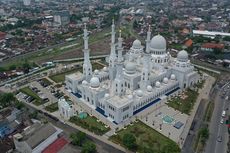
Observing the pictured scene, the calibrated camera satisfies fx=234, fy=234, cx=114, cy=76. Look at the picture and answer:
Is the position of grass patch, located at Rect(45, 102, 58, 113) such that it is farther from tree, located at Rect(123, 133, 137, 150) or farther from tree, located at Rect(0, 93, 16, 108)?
tree, located at Rect(123, 133, 137, 150)

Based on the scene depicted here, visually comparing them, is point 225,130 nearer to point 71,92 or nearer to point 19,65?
point 71,92

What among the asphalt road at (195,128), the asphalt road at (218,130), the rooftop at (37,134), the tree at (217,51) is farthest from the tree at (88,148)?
the tree at (217,51)

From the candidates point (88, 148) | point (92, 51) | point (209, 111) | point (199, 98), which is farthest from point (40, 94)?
point (209, 111)

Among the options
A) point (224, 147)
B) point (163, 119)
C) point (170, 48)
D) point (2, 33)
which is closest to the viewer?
point (224, 147)

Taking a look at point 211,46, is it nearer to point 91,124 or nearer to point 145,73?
point 145,73

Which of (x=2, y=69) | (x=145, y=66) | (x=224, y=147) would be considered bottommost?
(x=224, y=147)

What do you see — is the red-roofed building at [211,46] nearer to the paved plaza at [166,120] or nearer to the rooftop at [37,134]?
the paved plaza at [166,120]

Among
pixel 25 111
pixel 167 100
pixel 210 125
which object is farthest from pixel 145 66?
pixel 25 111
